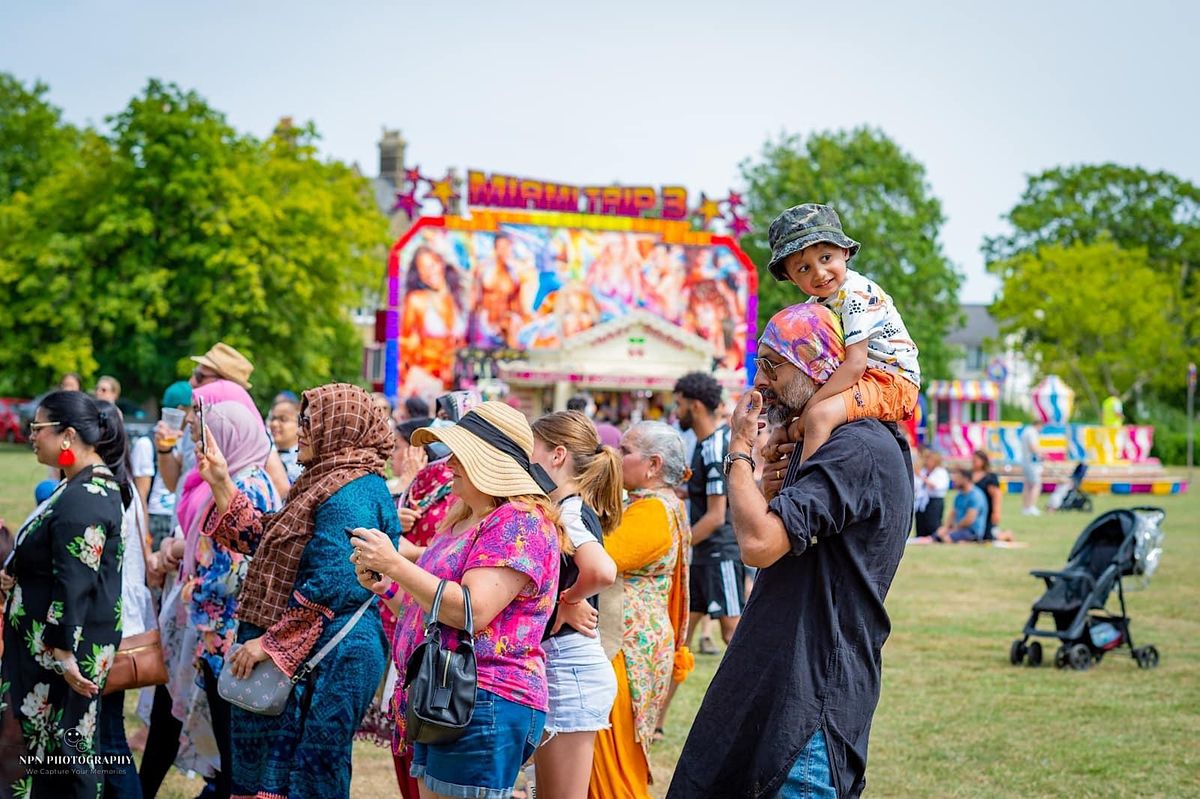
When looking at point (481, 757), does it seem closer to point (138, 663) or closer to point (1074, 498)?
point (138, 663)

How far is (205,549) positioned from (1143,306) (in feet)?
187

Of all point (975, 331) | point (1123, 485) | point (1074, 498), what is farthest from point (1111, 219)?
point (1074, 498)

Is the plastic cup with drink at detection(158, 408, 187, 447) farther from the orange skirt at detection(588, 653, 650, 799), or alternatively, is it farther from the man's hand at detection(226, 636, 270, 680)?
the orange skirt at detection(588, 653, 650, 799)

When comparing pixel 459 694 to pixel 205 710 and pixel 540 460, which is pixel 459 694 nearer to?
pixel 540 460

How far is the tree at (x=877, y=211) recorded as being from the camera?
57.5 meters

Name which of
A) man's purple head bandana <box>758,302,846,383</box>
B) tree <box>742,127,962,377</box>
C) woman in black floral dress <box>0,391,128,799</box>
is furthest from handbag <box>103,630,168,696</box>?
tree <box>742,127,962,377</box>

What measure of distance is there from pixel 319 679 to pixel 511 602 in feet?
3.59

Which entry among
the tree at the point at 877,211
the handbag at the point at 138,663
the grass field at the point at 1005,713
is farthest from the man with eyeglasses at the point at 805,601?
the tree at the point at 877,211

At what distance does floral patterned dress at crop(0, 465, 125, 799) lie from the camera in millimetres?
4828

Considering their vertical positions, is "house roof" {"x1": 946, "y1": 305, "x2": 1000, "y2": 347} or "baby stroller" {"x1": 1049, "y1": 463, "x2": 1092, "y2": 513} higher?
"house roof" {"x1": 946, "y1": 305, "x2": 1000, "y2": 347}

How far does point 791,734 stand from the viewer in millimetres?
3193

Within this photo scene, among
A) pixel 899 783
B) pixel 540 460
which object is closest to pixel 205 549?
pixel 540 460

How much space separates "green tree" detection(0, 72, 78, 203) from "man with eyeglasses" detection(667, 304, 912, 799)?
54.5 meters

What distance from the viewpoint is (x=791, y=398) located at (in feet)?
11.1
